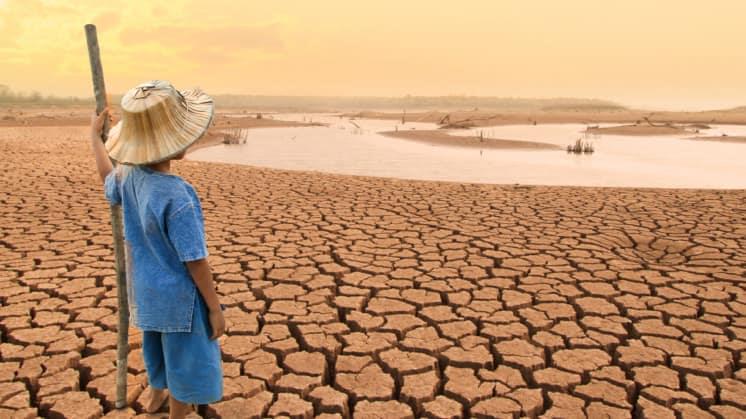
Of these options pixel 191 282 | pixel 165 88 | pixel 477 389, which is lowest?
pixel 477 389

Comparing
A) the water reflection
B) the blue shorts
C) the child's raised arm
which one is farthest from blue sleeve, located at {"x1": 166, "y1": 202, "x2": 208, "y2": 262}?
the water reflection

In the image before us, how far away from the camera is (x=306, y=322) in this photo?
311 cm

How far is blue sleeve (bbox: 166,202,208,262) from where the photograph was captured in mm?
1686

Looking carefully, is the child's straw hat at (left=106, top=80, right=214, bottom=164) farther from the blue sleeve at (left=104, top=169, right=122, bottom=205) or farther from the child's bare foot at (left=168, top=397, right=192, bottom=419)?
the child's bare foot at (left=168, top=397, right=192, bottom=419)

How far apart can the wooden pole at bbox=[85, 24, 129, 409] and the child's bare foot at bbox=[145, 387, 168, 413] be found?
14 centimetres

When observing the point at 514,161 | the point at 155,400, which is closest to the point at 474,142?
the point at 514,161

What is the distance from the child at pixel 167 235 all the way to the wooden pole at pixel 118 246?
0.11m

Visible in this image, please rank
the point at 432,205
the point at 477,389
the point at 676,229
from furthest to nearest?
1. the point at 432,205
2. the point at 676,229
3. the point at 477,389

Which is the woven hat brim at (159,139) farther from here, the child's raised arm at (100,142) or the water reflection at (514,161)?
the water reflection at (514,161)

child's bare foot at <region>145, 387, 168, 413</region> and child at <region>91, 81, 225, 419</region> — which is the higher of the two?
child at <region>91, 81, 225, 419</region>

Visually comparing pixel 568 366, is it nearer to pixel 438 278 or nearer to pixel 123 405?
pixel 438 278

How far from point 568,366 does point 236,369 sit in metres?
1.59

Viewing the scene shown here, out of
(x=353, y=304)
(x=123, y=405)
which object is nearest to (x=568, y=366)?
(x=353, y=304)

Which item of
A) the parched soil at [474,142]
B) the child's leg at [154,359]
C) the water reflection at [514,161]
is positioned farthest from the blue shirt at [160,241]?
the parched soil at [474,142]
